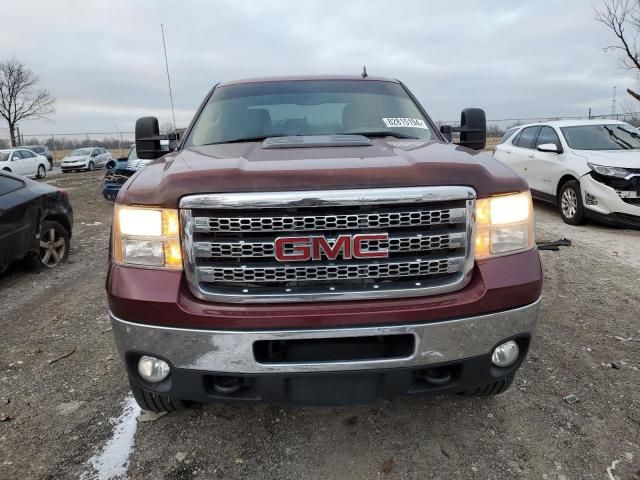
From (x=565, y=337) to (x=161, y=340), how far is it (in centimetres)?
305

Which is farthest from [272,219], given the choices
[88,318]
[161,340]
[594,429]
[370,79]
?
[88,318]

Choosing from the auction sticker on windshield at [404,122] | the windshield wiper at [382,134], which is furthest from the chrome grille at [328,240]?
the auction sticker on windshield at [404,122]

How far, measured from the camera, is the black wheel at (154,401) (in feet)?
7.51

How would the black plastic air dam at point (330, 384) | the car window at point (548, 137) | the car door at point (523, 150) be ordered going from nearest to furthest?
the black plastic air dam at point (330, 384)
the car window at point (548, 137)
the car door at point (523, 150)

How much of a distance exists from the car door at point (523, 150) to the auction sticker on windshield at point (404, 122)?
623 cm

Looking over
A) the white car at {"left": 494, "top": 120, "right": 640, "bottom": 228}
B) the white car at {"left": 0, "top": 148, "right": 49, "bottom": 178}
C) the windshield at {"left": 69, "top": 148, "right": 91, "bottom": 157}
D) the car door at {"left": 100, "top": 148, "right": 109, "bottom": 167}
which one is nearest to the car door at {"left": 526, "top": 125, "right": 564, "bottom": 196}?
the white car at {"left": 494, "top": 120, "right": 640, "bottom": 228}

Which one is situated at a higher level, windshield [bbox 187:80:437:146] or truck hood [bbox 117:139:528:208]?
windshield [bbox 187:80:437:146]

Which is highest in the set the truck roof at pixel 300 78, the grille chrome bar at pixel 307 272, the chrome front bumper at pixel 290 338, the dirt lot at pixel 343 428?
the truck roof at pixel 300 78

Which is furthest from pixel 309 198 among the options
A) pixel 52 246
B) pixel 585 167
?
pixel 585 167

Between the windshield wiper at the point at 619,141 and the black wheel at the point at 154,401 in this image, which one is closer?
the black wheel at the point at 154,401

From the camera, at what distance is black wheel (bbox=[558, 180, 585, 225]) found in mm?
7629

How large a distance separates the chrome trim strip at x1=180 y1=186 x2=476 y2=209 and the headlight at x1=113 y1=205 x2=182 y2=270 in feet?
0.40

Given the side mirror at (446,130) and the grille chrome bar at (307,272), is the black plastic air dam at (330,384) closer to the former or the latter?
the grille chrome bar at (307,272)

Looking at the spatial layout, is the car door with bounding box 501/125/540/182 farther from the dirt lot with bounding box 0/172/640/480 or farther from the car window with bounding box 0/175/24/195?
the car window with bounding box 0/175/24/195
